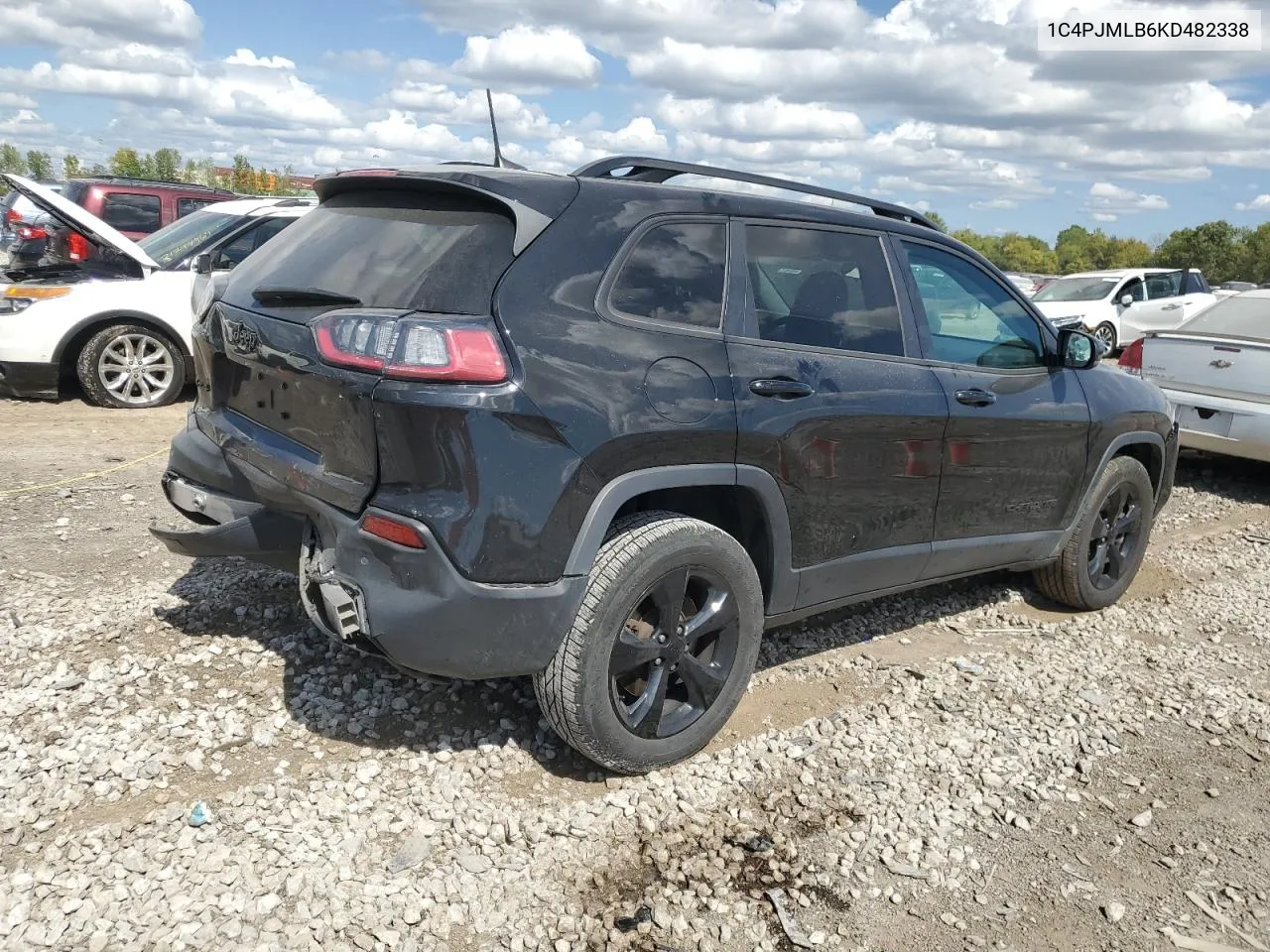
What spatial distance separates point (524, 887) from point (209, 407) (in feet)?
6.40

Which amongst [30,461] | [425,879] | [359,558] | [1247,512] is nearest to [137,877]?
[425,879]

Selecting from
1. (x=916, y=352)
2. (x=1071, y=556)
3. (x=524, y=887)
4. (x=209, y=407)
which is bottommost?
(x=524, y=887)

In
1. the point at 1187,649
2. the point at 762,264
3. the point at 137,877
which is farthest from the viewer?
the point at 1187,649

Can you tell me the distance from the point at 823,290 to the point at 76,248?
769cm

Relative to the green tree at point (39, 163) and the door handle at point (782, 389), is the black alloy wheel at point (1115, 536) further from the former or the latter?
the green tree at point (39, 163)

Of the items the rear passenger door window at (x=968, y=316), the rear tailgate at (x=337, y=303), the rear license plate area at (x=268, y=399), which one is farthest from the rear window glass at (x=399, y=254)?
the rear passenger door window at (x=968, y=316)

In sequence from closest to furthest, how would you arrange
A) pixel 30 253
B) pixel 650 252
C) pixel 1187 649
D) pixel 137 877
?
pixel 137 877 < pixel 650 252 < pixel 1187 649 < pixel 30 253

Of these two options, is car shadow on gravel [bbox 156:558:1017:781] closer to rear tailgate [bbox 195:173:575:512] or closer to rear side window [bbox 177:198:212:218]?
rear tailgate [bbox 195:173:575:512]

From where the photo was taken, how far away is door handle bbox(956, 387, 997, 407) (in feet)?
13.2

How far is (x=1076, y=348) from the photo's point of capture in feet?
15.0

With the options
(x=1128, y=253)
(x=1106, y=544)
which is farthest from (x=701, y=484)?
(x=1128, y=253)

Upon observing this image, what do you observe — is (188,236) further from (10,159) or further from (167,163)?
(10,159)

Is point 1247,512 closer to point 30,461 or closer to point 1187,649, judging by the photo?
point 1187,649

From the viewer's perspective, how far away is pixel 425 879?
2.81 metres
